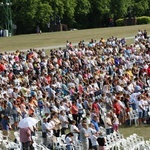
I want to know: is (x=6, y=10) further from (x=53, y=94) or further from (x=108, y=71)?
(x=53, y=94)

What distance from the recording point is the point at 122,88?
2550 cm

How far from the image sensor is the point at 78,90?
84.2ft

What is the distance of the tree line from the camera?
74500 mm

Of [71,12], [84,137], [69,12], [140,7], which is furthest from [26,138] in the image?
[140,7]

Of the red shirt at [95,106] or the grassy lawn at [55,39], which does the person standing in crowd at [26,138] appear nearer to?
the red shirt at [95,106]

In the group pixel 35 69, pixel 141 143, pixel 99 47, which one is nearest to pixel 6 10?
pixel 99 47

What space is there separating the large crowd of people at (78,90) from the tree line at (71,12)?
3721cm

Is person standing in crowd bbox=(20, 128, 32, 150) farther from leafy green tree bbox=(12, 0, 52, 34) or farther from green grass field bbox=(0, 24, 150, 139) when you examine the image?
leafy green tree bbox=(12, 0, 52, 34)

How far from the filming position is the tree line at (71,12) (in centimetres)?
7450

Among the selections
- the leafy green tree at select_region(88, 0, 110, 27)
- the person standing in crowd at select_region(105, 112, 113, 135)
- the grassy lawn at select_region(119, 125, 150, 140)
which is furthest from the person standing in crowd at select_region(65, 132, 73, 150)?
the leafy green tree at select_region(88, 0, 110, 27)

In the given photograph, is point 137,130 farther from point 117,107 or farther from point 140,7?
point 140,7

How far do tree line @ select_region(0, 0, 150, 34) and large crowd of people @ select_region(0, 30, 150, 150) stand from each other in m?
37.2

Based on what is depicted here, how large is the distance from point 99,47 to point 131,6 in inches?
2149

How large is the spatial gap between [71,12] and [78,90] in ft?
181
